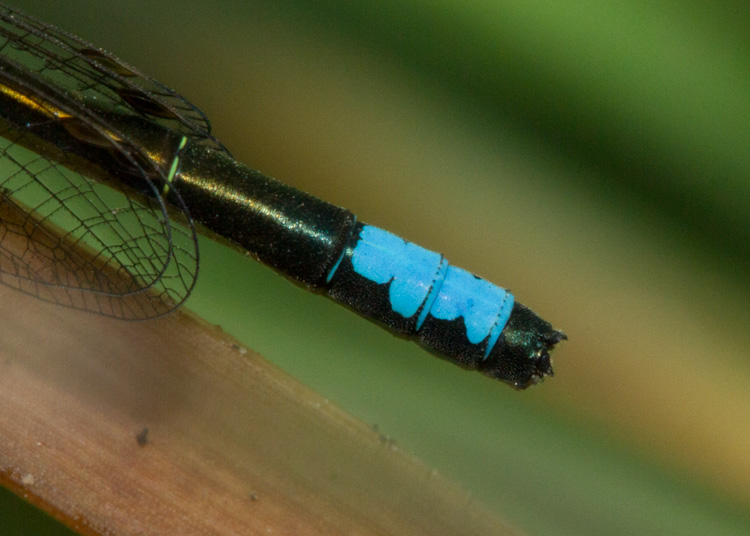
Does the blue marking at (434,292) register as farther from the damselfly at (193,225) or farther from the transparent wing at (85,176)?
the transparent wing at (85,176)

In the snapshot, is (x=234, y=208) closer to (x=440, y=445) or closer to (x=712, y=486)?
(x=440, y=445)

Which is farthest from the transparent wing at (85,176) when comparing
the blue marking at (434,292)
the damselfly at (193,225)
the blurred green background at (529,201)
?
the blue marking at (434,292)

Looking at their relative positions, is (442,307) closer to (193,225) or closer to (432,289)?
(432,289)

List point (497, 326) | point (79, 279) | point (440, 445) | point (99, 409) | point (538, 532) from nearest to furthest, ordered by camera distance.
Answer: point (99, 409)
point (79, 279)
point (497, 326)
point (538, 532)
point (440, 445)

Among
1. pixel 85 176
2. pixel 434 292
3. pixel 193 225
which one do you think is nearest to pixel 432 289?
pixel 434 292

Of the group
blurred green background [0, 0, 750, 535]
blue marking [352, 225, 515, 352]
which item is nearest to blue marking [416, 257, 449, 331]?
blue marking [352, 225, 515, 352]

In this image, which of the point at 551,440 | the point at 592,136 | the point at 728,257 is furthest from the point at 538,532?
the point at 592,136
